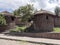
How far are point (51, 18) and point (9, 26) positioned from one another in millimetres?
12174

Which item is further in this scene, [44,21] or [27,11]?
[27,11]

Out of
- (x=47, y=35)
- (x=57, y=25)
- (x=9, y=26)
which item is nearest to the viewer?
(x=47, y=35)

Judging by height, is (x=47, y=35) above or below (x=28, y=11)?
below

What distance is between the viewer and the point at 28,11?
152ft

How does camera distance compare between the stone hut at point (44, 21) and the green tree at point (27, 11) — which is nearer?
the stone hut at point (44, 21)

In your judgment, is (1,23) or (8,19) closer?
(1,23)

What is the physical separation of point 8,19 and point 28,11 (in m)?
8.36

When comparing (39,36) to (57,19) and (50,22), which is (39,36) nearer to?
(50,22)

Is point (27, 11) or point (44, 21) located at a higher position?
point (27, 11)

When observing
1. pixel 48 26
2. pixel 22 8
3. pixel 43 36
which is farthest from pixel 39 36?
pixel 22 8

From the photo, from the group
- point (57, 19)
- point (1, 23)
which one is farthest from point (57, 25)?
point (1, 23)

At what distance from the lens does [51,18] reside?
43312 millimetres

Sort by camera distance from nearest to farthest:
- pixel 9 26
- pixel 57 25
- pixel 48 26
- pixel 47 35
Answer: pixel 47 35 → pixel 48 26 → pixel 9 26 → pixel 57 25

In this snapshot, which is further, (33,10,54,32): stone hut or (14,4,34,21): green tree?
(14,4,34,21): green tree
